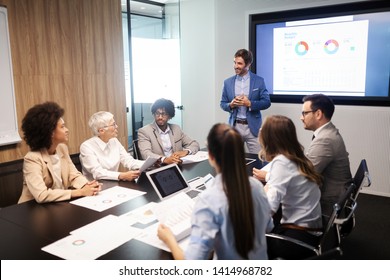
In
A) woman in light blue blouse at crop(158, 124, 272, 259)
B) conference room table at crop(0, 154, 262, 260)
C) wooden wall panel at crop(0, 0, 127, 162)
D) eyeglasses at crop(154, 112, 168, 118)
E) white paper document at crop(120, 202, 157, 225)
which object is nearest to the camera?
woman in light blue blouse at crop(158, 124, 272, 259)

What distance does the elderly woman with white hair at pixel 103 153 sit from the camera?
105 inches

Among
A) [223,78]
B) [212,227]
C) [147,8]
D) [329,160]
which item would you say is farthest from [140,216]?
[147,8]

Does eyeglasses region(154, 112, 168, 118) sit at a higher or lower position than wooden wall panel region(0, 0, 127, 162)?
lower

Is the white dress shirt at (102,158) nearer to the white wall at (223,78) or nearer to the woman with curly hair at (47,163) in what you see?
the woman with curly hair at (47,163)

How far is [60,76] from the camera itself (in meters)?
3.51

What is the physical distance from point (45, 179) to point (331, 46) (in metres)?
3.63

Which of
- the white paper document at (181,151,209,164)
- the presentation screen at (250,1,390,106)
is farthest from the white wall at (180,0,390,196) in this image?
the white paper document at (181,151,209,164)

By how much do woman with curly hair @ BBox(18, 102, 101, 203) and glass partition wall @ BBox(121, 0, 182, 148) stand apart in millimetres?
3093

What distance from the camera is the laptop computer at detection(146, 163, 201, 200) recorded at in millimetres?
2094

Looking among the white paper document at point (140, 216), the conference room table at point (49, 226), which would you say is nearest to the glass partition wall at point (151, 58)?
the conference room table at point (49, 226)

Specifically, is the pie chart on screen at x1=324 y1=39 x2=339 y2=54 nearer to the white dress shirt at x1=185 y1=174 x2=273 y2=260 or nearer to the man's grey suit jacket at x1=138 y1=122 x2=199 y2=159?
the man's grey suit jacket at x1=138 y1=122 x2=199 y2=159

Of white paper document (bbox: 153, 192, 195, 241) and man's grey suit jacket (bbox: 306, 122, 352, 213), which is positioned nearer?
white paper document (bbox: 153, 192, 195, 241)

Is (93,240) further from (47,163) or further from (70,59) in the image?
(70,59)
